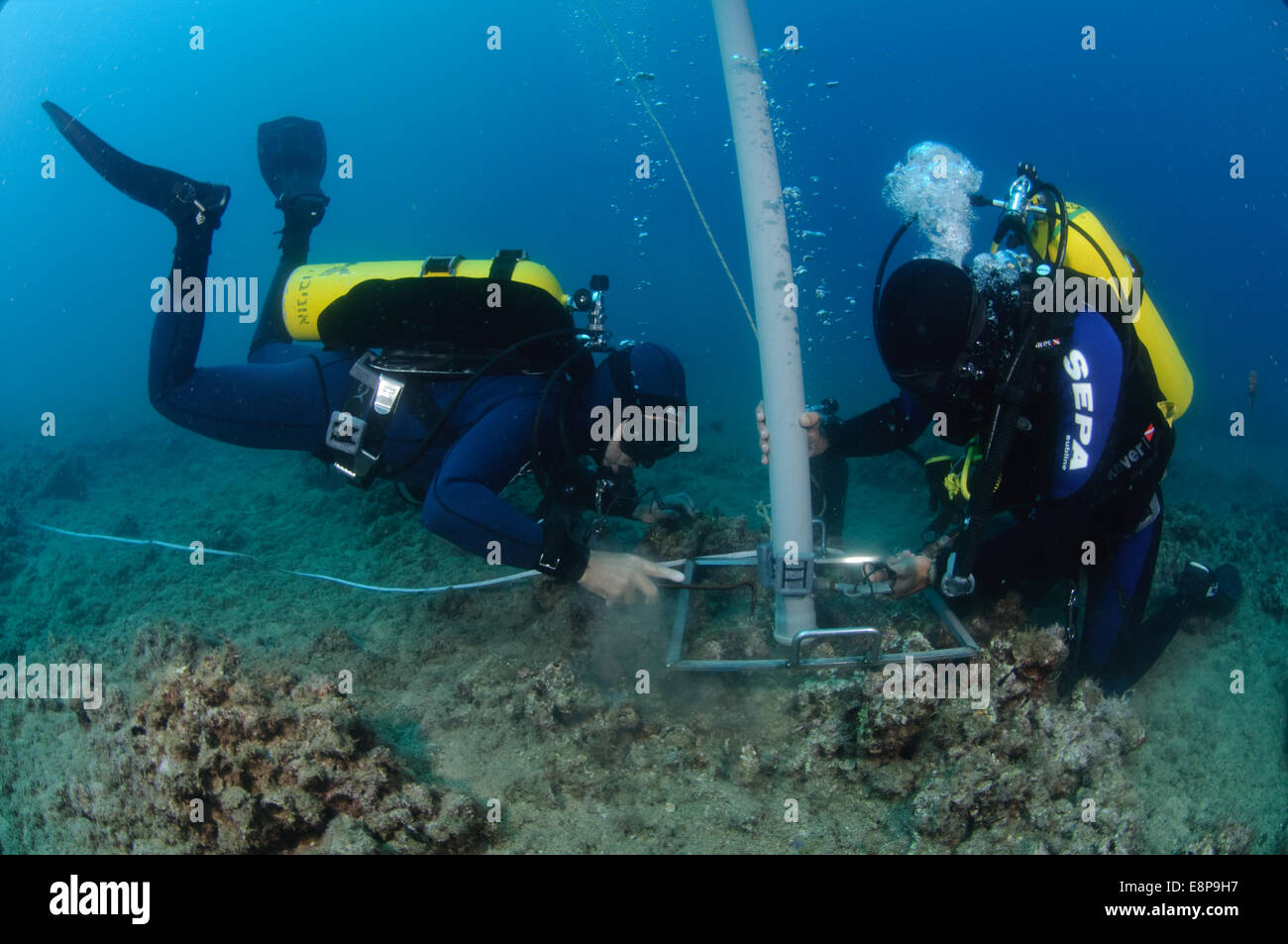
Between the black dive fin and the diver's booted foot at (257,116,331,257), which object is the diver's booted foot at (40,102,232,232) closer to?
the diver's booted foot at (257,116,331,257)

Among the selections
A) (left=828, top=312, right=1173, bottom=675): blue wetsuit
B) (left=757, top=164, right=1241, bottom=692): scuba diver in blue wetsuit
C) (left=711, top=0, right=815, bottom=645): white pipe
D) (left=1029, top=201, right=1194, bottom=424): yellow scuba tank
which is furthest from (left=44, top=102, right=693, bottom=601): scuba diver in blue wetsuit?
(left=1029, top=201, right=1194, bottom=424): yellow scuba tank

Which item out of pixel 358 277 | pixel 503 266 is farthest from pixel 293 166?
pixel 503 266

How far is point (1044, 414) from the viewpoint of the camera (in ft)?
10.2

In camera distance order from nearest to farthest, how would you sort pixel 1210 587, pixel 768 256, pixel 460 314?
pixel 768 256, pixel 460 314, pixel 1210 587

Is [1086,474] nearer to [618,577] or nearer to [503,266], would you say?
[618,577]

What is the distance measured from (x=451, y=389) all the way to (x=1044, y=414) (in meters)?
3.23

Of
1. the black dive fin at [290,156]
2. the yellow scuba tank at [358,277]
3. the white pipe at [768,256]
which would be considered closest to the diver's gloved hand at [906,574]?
the white pipe at [768,256]

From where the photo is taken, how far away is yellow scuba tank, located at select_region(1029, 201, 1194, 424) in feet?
11.1

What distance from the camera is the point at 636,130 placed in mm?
82625

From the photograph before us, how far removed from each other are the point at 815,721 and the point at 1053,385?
192 cm

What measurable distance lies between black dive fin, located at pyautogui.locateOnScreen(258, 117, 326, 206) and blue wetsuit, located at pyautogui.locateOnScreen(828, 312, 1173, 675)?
5723 millimetres

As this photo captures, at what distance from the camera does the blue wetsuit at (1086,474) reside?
2.96m

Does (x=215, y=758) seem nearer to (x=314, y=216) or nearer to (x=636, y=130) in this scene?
(x=314, y=216)

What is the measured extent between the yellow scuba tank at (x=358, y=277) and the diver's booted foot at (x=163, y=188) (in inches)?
31.7
